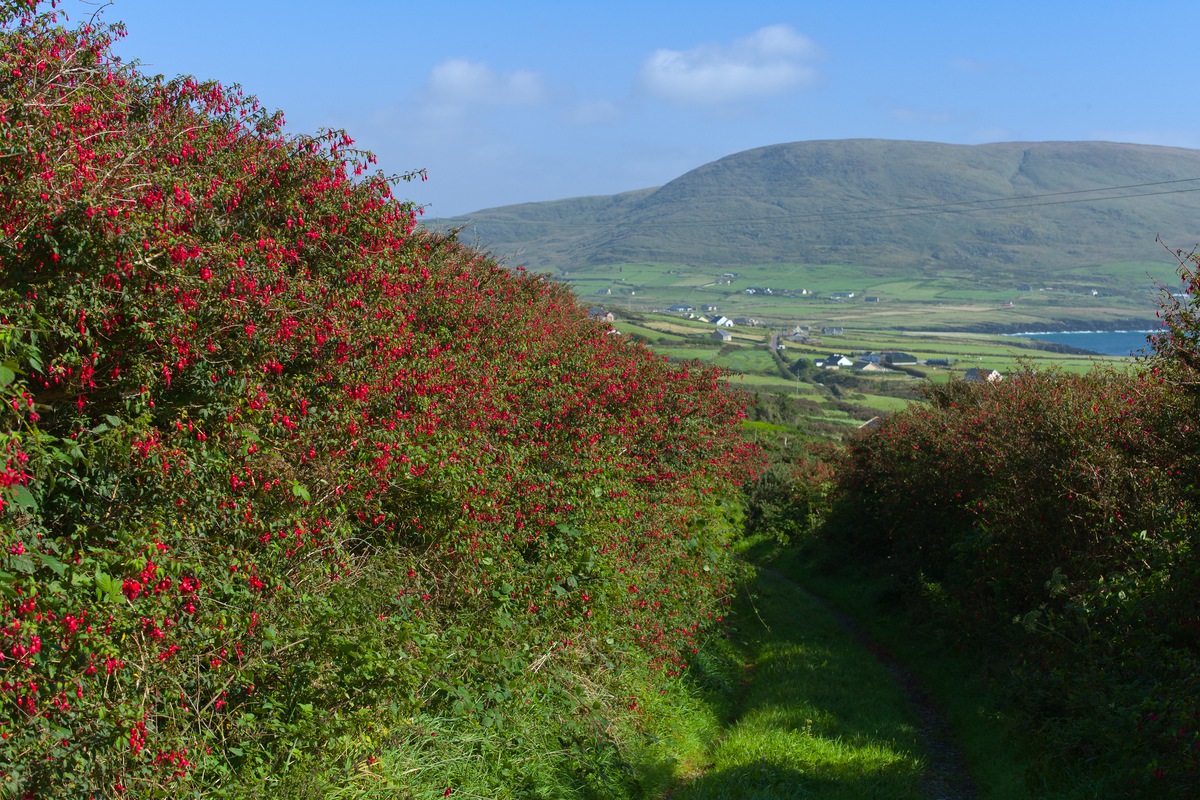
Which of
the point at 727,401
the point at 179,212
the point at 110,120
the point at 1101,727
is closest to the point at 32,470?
the point at 179,212

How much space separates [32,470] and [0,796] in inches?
60.3

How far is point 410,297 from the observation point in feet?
33.8

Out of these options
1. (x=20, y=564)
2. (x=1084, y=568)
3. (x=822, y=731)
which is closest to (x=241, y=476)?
(x=20, y=564)

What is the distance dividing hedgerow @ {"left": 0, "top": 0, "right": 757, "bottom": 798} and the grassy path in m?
1.90

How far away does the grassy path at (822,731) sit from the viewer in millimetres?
10234

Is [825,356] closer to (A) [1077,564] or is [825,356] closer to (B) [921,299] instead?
(B) [921,299]

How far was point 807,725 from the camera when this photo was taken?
40.4ft

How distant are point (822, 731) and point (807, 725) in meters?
0.24

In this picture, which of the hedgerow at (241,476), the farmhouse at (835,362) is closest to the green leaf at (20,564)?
the hedgerow at (241,476)

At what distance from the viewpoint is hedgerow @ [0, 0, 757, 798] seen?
4.77 m

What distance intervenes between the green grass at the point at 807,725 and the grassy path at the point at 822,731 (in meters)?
0.02

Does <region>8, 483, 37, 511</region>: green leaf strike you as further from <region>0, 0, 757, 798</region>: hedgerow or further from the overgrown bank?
the overgrown bank

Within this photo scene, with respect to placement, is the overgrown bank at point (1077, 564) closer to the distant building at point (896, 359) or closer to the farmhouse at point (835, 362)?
the farmhouse at point (835, 362)

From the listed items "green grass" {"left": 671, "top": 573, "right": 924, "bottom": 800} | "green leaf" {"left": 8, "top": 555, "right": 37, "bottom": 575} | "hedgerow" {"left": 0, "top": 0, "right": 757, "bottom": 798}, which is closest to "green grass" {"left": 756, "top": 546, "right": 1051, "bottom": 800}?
"green grass" {"left": 671, "top": 573, "right": 924, "bottom": 800}
